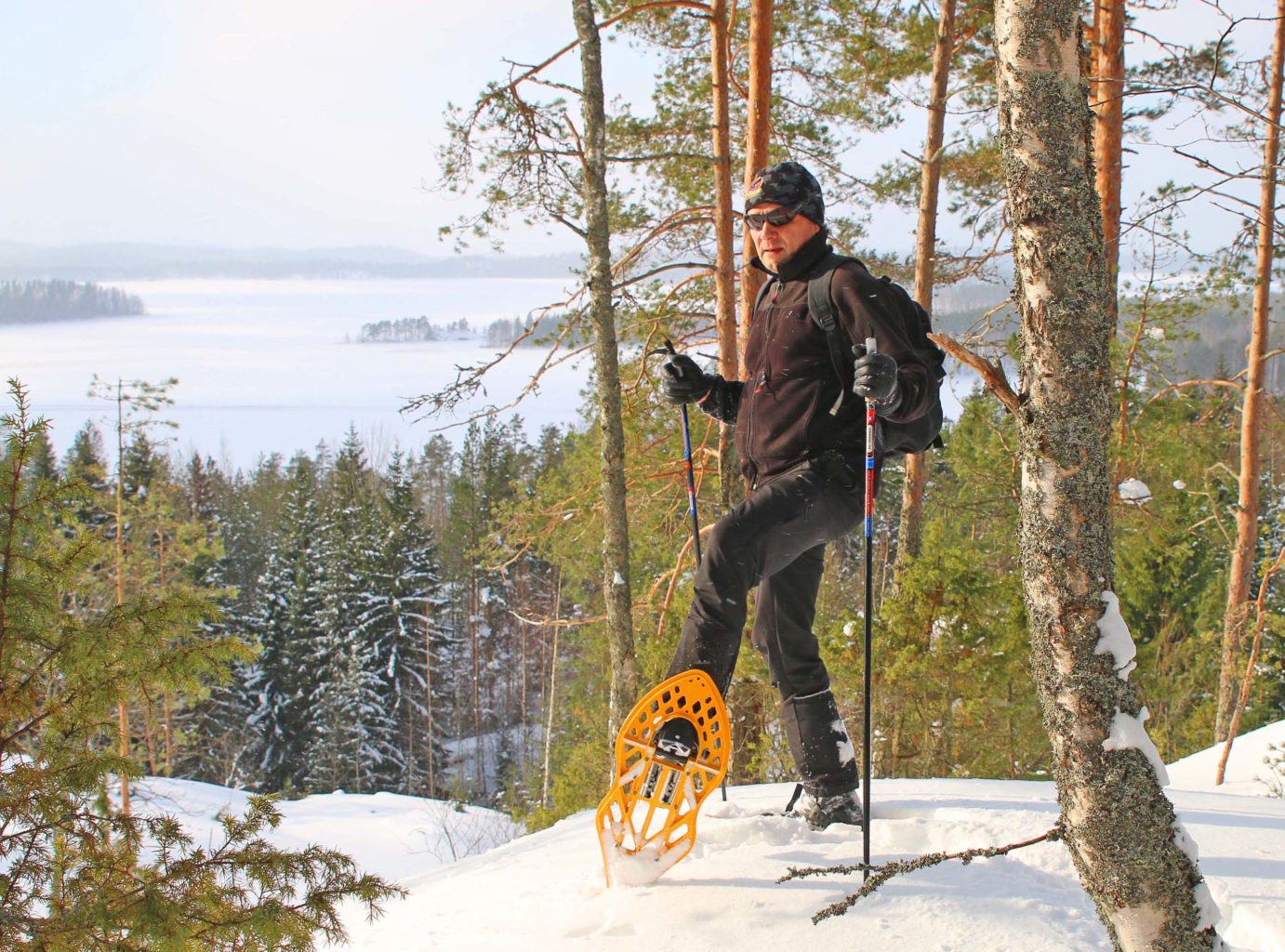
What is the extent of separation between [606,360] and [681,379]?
259 cm

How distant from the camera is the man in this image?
289 cm

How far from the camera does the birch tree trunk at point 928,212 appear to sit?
868cm

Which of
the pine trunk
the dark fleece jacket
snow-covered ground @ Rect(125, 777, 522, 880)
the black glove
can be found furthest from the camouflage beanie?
snow-covered ground @ Rect(125, 777, 522, 880)

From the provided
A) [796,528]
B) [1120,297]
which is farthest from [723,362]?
[796,528]

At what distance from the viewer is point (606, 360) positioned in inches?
241

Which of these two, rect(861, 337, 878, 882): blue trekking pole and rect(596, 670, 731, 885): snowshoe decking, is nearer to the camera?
rect(861, 337, 878, 882): blue trekking pole

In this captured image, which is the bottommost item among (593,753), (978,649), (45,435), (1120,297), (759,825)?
(593,753)

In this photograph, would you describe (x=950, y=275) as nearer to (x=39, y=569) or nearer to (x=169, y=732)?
(x=39, y=569)

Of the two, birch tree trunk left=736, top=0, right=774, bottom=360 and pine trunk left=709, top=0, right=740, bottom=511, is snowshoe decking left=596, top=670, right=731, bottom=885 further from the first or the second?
birch tree trunk left=736, top=0, right=774, bottom=360

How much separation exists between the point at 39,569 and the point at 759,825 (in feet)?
7.90

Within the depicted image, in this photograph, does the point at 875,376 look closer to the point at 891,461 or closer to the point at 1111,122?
the point at 1111,122

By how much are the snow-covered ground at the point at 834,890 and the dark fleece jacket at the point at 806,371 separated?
4.30ft

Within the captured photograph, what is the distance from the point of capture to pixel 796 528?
2.94m

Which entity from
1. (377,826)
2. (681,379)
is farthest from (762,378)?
(377,826)
